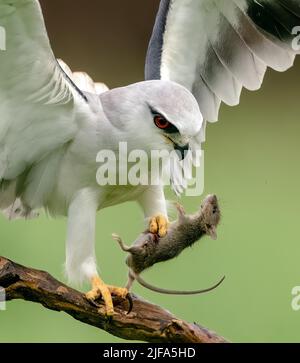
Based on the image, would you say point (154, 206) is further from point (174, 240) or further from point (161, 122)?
point (161, 122)

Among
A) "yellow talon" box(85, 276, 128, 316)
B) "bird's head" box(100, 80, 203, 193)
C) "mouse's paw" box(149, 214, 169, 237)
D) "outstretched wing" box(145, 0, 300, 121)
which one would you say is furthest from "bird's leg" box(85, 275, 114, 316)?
"outstretched wing" box(145, 0, 300, 121)

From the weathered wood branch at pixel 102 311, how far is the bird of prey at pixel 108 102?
0.12 ft

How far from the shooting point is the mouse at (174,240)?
8.95ft

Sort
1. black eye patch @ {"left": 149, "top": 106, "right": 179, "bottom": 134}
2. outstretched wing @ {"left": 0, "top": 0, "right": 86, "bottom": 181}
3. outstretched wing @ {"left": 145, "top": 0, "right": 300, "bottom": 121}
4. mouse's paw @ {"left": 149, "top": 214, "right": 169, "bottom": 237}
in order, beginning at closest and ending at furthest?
outstretched wing @ {"left": 0, "top": 0, "right": 86, "bottom": 181} < black eye patch @ {"left": 149, "top": 106, "right": 179, "bottom": 134} < mouse's paw @ {"left": 149, "top": 214, "right": 169, "bottom": 237} < outstretched wing @ {"left": 145, "top": 0, "right": 300, "bottom": 121}

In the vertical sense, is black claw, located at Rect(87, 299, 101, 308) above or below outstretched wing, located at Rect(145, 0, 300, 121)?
below

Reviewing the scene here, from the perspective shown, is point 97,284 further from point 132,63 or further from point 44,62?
point 132,63

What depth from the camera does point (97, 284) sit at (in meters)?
2.74

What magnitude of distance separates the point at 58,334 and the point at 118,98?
1129 mm

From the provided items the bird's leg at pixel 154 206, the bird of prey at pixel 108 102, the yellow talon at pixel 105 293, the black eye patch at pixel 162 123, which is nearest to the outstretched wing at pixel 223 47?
the bird of prey at pixel 108 102

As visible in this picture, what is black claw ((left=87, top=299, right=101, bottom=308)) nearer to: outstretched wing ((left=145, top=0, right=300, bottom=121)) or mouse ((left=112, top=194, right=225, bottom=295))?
mouse ((left=112, top=194, right=225, bottom=295))

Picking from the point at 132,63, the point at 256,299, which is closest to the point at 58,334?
the point at 256,299

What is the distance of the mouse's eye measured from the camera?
2.66 meters

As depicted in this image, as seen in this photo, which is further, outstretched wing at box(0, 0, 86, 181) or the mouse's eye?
the mouse's eye

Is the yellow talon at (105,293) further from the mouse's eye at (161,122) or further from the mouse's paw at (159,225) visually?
the mouse's eye at (161,122)
